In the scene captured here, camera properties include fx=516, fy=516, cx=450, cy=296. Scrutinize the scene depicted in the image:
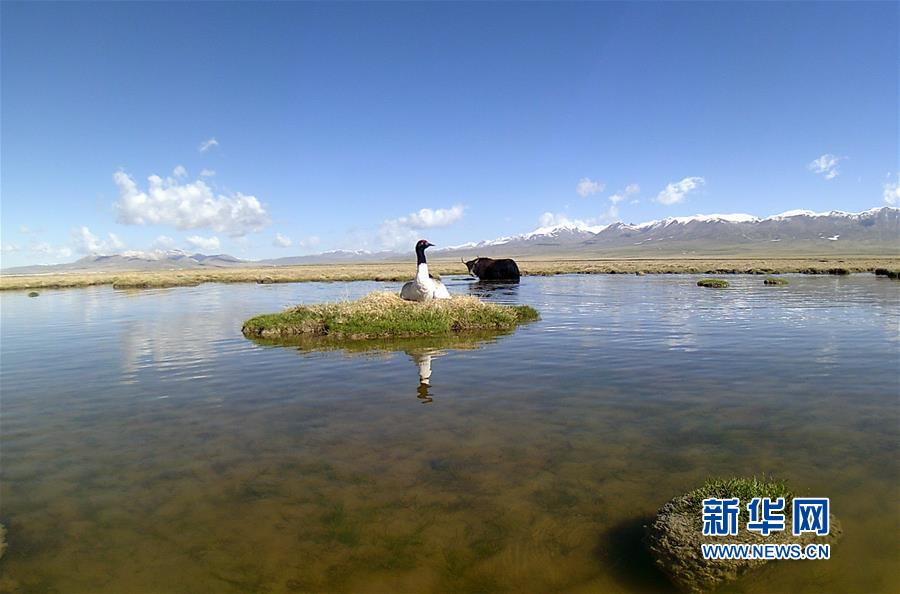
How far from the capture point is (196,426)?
9.95 m

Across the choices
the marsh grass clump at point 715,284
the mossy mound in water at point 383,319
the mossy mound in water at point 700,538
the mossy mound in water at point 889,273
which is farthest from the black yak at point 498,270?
the mossy mound in water at point 700,538

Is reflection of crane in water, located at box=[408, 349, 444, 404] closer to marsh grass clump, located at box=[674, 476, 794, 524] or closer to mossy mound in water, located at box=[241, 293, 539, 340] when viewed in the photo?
mossy mound in water, located at box=[241, 293, 539, 340]

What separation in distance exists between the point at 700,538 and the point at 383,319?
51.6 ft

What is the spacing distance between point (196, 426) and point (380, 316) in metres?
10.7

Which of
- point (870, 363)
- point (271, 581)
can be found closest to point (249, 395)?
point (271, 581)

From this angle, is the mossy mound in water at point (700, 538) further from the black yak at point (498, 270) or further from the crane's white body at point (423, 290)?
the black yak at point (498, 270)

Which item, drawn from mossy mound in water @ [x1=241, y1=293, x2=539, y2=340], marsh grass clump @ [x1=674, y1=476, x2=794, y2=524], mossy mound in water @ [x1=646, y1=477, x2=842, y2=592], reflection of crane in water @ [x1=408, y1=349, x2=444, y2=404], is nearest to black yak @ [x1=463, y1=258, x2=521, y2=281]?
mossy mound in water @ [x1=241, y1=293, x2=539, y2=340]

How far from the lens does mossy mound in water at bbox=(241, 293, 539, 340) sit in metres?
19.6

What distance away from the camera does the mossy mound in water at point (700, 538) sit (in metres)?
5.05

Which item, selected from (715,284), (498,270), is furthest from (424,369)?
(498,270)

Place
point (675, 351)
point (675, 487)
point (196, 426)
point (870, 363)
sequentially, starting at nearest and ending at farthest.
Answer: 1. point (675, 487)
2. point (196, 426)
3. point (870, 363)
4. point (675, 351)

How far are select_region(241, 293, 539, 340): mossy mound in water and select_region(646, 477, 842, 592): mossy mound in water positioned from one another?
14.3 metres

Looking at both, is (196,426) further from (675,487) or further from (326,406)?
(675,487)

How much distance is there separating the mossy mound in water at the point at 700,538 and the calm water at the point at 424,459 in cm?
20
